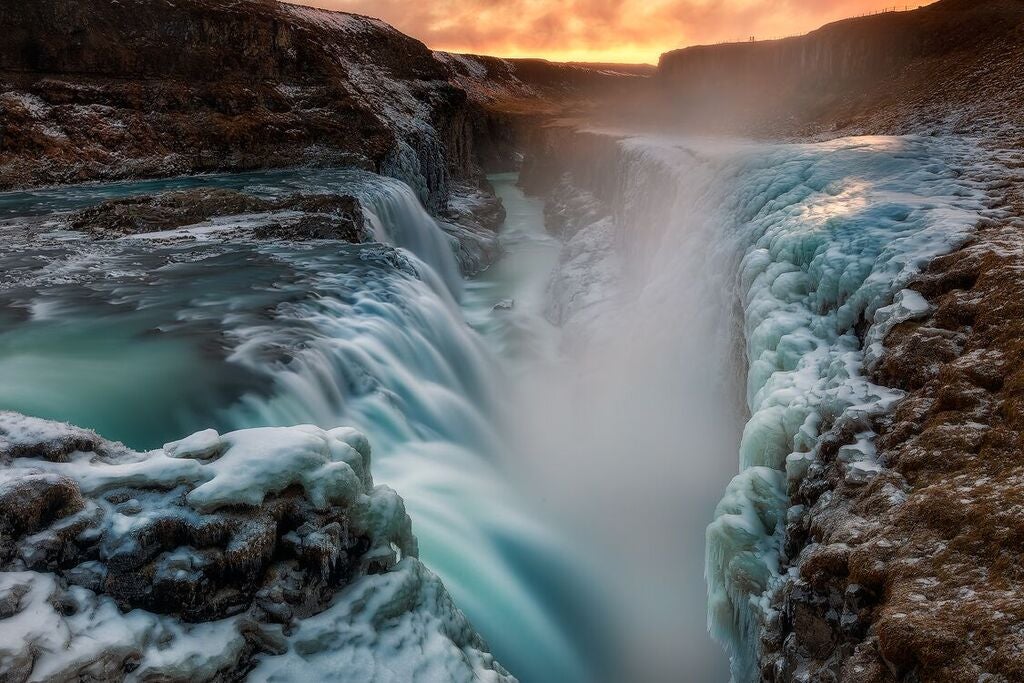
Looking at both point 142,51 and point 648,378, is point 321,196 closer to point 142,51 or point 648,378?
point 648,378

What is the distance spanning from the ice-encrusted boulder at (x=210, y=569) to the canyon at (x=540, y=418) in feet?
0.04

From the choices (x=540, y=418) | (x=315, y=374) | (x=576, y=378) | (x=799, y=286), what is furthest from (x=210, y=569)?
(x=576, y=378)

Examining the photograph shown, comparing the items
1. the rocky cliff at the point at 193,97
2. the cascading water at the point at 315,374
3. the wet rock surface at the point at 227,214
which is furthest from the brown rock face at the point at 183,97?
the cascading water at the point at 315,374

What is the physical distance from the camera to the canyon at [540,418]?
2.44 m

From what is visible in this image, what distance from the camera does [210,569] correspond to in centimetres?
250

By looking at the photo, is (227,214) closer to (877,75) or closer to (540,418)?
(540,418)

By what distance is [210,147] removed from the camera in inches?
667

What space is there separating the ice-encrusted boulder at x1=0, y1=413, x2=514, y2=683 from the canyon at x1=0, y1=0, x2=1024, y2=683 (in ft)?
0.04

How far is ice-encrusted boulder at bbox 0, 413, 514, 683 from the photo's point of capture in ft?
7.38

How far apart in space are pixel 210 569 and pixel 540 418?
6.42 meters

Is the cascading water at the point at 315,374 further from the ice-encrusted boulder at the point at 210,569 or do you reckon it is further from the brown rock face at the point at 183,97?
the brown rock face at the point at 183,97

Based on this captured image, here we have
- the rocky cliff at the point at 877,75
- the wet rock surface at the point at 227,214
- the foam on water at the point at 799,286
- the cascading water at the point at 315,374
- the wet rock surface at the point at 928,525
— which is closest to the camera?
the wet rock surface at the point at 928,525

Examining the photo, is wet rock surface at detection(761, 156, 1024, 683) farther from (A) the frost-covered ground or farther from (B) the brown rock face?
(B) the brown rock face

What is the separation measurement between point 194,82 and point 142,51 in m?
1.60
